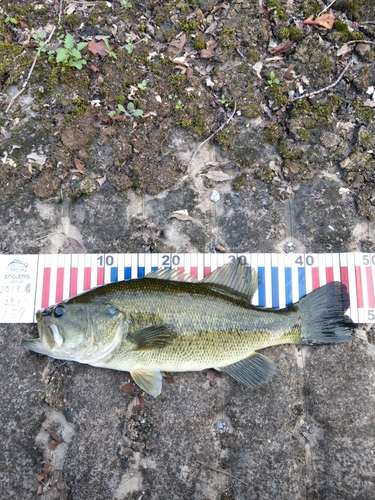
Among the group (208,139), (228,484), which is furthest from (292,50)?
(228,484)

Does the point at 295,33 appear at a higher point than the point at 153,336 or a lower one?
higher

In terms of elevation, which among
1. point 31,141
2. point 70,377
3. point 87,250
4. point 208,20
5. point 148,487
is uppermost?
point 208,20

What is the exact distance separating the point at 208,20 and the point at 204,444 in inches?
221

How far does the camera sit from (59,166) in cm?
488

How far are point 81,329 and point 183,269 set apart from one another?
1441 millimetres

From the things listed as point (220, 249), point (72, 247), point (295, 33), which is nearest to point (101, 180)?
point (72, 247)

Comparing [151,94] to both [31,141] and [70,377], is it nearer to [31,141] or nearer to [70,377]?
[31,141]

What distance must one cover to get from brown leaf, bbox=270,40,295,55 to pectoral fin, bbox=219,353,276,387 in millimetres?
4190

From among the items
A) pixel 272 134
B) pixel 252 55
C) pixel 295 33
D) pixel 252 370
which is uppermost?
pixel 295 33

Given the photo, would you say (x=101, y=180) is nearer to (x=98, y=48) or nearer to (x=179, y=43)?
(x=98, y=48)

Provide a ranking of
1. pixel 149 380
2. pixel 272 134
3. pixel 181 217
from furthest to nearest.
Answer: pixel 272 134, pixel 181 217, pixel 149 380

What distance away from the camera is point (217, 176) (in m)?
4.89

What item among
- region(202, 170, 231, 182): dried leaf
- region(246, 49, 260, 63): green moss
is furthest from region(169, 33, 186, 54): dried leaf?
region(202, 170, 231, 182): dried leaf

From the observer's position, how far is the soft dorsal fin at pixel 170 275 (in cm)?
424
